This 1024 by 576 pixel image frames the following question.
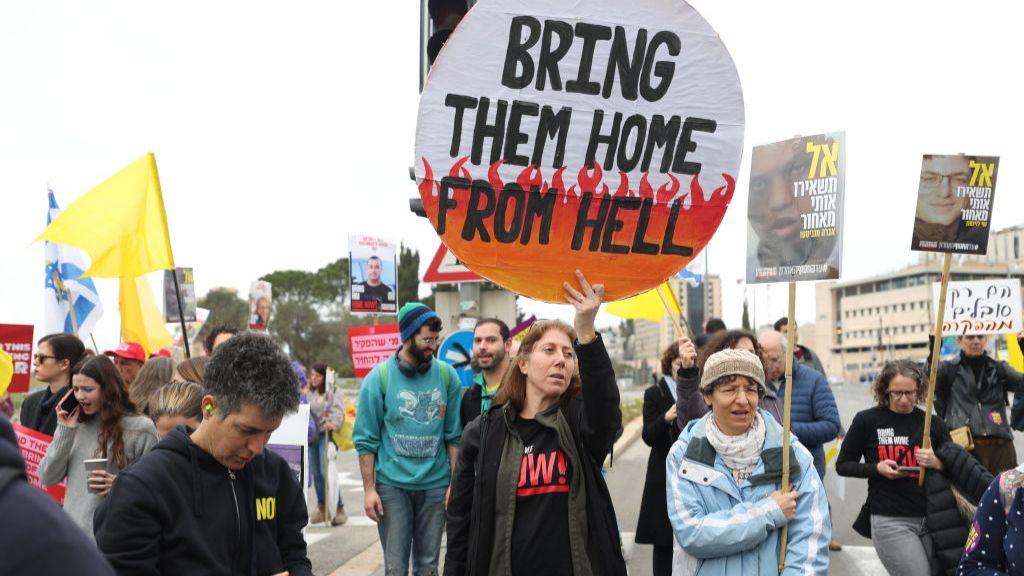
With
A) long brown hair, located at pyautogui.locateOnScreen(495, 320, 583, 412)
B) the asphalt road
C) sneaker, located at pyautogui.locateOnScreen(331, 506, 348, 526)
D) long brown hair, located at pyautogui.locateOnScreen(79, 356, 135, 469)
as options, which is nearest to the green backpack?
long brown hair, located at pyautogui.locateOnScreen(79, 356, 135, 469)

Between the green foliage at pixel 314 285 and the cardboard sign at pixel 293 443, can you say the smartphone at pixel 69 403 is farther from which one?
the green foliage at pixel 314 285

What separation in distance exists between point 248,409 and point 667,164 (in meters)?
1.78

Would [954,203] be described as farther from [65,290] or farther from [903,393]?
[65,290]

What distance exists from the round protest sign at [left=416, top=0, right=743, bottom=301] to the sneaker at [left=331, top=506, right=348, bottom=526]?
7306 millimetres

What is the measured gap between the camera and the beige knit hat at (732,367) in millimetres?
3584

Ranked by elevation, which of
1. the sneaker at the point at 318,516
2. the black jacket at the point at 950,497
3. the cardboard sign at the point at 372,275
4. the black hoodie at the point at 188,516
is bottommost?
the sneaker at the point at 318,516

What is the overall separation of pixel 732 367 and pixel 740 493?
1.59 ft

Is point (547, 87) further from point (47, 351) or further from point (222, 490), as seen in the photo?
point (47, 351)

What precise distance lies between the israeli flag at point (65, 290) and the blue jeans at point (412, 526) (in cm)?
631

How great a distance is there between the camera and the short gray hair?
2549mm

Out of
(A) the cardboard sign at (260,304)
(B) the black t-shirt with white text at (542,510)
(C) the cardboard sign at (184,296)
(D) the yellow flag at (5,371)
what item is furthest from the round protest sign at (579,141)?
(C) the cardboard sign at (184,296)

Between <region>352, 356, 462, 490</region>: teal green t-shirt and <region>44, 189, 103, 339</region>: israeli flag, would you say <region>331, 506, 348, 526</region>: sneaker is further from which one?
<region>352, 356, 462, 490</region>: teal green t-shirt

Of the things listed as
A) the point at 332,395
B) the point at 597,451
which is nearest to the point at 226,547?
the point at 597,451

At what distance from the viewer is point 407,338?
5535 millimetres
